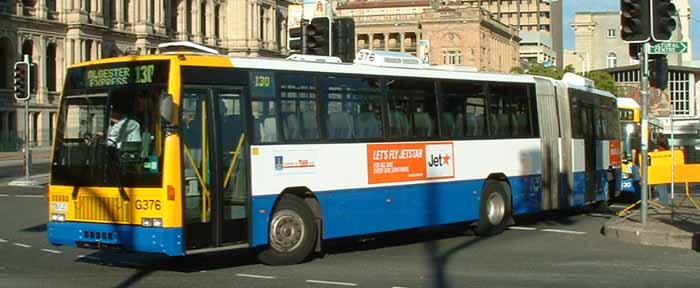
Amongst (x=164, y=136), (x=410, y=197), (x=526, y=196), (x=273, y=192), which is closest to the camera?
(x=164, y=136)

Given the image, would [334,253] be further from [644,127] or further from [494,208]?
[644,127]

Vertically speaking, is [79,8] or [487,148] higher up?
[79,8]

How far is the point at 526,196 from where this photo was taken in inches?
720

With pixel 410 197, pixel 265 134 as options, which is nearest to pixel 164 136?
pixel 265 134

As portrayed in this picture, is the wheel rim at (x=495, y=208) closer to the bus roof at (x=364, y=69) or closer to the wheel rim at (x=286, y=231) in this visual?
the bus roof at (x=364, y=69)

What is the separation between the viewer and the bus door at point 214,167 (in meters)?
11.8

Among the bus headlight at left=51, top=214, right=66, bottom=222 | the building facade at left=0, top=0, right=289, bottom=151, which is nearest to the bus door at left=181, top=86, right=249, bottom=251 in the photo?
the bus headlight at left=51, top=214, right=66, bottom=222

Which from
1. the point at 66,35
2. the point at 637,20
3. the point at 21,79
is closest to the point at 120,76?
the point at 637,20

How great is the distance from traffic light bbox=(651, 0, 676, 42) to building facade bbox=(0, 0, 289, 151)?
50440mm

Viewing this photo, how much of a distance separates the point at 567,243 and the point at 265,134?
6049mm

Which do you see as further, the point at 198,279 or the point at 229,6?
the point at 229,6

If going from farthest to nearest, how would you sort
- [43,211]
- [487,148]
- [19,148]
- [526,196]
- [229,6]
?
[229,6], [19,148], [43,211], [526,196], [487,148]

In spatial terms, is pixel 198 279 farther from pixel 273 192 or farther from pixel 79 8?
pixel 79 8

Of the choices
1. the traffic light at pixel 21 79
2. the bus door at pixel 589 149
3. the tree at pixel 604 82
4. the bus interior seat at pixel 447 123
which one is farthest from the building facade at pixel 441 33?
the bus interior seat at pixel 447 123
